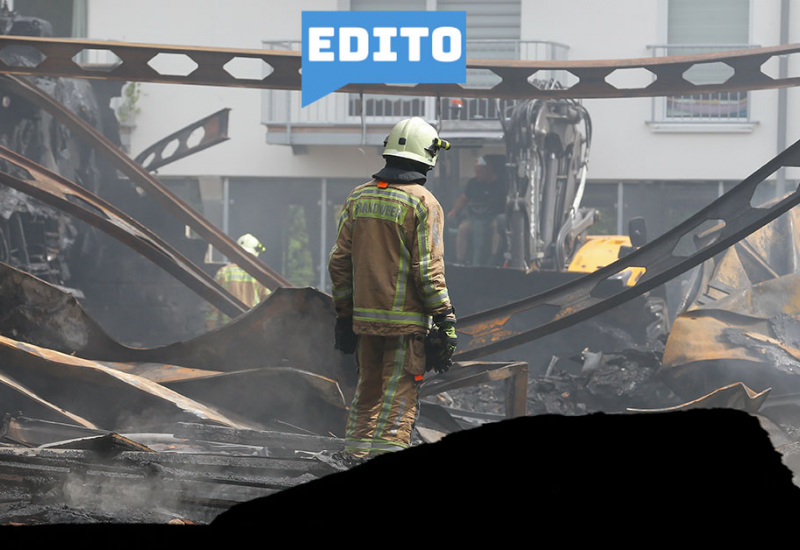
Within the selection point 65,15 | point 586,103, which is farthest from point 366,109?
point 65,15

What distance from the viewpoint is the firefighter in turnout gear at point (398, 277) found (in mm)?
5090

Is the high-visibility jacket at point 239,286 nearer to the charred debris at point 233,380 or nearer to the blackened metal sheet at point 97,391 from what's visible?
the charred debris at point 233,380

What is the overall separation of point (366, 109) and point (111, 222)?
11200 mm

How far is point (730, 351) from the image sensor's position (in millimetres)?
7016

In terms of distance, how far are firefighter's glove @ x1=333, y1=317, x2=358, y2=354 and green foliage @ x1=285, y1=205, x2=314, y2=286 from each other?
11.9 metres

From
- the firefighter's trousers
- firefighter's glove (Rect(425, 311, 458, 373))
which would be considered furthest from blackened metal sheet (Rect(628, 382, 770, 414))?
the firefighter's trousers

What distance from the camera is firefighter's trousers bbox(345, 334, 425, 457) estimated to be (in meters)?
5.14

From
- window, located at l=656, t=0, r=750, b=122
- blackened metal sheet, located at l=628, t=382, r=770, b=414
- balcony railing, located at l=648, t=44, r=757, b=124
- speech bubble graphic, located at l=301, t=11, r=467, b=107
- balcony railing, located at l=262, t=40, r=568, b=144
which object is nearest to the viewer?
blackened metal sheet, located at l=628, t=382, r=770, b=414

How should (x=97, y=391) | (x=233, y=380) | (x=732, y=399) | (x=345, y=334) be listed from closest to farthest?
(x=345, y=334) < (x=97, y=391) < (x=233, y=380) < (x=732, y=399)

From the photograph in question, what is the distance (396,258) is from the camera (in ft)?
16.8

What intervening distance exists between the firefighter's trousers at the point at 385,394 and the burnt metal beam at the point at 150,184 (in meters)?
2.78

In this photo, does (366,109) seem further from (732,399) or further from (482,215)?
(732,399)

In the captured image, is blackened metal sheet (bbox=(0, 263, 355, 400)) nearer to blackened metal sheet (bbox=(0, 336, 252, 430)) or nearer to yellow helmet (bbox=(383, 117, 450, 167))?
blackened metal sheet (bbox=(0, 336, 252, 430))

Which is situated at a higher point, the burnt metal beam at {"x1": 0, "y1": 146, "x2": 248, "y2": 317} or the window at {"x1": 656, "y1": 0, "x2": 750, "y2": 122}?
the window at {"x1": 656, "y1": 0, "x2": 750, "y2": 122}
